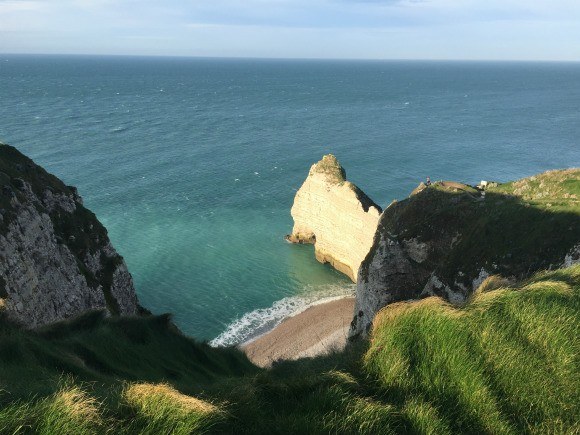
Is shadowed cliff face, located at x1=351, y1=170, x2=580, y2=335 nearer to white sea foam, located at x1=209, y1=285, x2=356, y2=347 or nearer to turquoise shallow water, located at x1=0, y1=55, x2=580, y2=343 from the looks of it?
white sea foam, located at x1=209, y1=285, x2=356, y2=347

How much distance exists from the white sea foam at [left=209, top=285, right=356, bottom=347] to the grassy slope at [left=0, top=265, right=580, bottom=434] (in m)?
A: 33.0

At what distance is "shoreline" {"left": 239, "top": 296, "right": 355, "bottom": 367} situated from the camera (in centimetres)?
3994

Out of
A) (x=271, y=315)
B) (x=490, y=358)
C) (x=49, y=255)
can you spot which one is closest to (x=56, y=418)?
(x=490, y=358)

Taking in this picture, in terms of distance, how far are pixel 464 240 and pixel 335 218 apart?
1128 inches

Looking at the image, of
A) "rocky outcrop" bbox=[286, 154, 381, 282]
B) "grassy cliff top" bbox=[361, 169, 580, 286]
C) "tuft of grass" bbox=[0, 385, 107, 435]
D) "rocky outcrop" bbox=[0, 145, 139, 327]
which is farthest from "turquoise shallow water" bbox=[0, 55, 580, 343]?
"tuft of grass" bbox=[0, 385, 107, 435]

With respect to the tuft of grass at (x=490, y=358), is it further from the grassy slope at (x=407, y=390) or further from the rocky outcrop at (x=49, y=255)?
the rocky outcrop at (x=49, y=255)

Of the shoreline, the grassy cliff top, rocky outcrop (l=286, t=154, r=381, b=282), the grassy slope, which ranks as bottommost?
the shoreline

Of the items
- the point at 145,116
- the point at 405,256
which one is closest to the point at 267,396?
the point at 405,256

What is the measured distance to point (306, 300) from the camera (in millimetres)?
50094

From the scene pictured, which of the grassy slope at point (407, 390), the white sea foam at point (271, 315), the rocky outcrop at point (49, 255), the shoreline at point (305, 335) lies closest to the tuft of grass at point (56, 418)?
the grassy slope at point (407, 390)

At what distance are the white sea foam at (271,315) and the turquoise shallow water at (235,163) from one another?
0.19 metres

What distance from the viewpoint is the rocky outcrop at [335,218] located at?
175 ft

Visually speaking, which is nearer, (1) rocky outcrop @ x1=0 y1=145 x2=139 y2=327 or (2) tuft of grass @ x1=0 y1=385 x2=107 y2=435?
(2) tuft of grass @ x1=0 y1=385 x2=107 y2=435

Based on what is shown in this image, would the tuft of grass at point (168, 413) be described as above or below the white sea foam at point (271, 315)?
above
